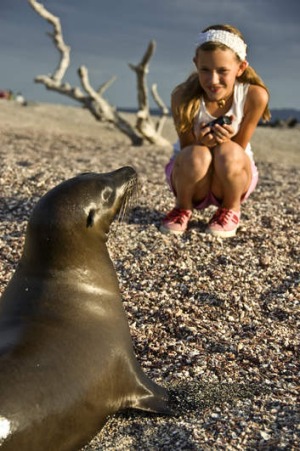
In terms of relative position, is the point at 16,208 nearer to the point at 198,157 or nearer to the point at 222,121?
the point at 198,157

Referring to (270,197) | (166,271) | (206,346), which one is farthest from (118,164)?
(206,346)

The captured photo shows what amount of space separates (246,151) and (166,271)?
134cm

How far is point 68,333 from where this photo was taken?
265cm

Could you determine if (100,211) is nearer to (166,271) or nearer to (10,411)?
(10,411)

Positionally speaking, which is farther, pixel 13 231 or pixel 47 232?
pixel 13 231

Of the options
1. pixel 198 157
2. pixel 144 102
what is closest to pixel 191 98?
Answer: pixel 198 157

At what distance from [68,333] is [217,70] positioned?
8.98 ft

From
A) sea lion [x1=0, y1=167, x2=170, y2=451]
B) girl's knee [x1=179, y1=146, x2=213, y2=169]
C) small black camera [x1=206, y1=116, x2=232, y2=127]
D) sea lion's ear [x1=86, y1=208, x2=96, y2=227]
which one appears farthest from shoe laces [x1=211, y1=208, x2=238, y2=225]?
sea lion's ear [x1=86, y1=208, x2=96, y2=227]

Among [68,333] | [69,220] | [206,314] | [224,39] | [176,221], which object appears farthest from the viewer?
[176,221]

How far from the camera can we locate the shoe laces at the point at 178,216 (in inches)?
203

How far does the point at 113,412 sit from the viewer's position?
9.04 ft

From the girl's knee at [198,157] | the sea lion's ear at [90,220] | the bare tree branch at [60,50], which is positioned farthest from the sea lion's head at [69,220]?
the bare tree branch at [60,50]

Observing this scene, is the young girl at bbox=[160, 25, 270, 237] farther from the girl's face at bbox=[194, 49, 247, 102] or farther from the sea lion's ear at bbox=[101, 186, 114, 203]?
the sea lion's ear at bbox=[101, 186, 114, 203]

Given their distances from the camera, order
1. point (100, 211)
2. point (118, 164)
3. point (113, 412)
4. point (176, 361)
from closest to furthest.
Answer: point (113, 412) < point (100, 211) < point (176, 361) < point (118, 164)
